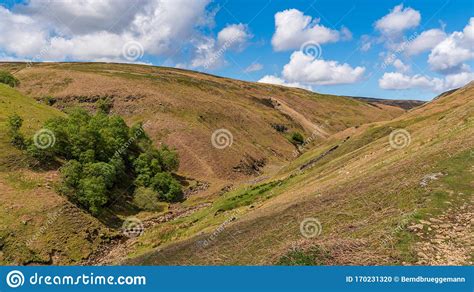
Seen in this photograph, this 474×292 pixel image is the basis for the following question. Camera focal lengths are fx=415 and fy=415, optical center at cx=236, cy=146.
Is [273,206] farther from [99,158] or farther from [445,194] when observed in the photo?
[99,158]

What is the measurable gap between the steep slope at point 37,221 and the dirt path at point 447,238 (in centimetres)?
4178

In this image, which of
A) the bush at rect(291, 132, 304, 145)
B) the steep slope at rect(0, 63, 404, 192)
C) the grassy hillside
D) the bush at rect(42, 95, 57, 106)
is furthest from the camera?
the bush at rect(291, 132, 304, 145)

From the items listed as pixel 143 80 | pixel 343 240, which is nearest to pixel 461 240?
pixel 343 240

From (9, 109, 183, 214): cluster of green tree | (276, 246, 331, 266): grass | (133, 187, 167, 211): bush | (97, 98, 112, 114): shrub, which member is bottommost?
(276, 246, 331, 266): grass

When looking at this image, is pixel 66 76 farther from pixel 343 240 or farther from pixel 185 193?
pixel 343 240

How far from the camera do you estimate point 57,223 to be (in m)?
54.0

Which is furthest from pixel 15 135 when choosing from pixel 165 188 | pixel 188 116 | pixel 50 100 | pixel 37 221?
pixel 50 100

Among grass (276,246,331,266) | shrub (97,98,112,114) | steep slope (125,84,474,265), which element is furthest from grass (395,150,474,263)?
shrub (97,98,112,114)

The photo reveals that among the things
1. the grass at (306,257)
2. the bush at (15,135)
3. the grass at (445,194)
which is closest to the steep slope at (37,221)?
the bush at (15,135)

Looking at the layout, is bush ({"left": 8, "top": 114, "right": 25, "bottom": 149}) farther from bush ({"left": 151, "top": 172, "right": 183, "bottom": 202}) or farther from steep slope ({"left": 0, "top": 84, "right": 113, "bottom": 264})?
bush ({"left": 151, "top": 172, "right": 183, "bottom": 202})

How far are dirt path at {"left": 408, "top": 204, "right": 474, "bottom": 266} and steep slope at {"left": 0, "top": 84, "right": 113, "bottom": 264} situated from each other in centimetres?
4178

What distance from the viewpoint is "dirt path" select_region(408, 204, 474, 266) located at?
1975 cm

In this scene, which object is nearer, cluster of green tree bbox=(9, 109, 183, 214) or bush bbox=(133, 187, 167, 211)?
cluster of green tree bbox=(9, 109, 183, 214)

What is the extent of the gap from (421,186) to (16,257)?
42981 mm
